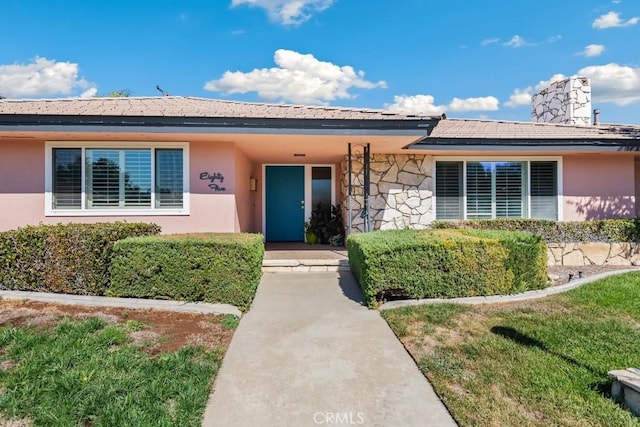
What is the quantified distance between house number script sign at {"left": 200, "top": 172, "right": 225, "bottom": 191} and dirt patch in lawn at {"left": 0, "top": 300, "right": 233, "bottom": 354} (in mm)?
3757

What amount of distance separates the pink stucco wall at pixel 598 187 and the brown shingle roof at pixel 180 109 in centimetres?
555

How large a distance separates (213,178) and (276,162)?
373 centimetres

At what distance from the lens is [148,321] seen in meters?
4.50

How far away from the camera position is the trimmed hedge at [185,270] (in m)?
5.18

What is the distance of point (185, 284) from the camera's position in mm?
5246

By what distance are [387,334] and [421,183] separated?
617 centimetres

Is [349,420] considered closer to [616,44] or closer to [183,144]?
[183,144]

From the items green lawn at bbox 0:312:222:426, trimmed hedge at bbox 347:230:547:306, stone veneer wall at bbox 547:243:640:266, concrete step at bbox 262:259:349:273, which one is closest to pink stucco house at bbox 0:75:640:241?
concrete step at bbox 262:259:349:273

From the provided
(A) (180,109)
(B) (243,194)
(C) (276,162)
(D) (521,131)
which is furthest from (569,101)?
(A) (180,109)

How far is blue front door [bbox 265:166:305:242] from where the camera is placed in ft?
39.1

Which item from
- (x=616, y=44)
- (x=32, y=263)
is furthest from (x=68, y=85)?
(x=616, y=44)

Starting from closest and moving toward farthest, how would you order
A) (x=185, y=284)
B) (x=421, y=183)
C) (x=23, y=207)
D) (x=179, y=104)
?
(x=185, y=284) → (x=23, y=207) → (x=179, y=104) → (x=421, y=183)

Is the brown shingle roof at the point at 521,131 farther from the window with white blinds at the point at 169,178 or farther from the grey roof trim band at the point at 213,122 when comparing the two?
the window with white blinds at the point at 169,178

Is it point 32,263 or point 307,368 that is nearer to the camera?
point 307,368
